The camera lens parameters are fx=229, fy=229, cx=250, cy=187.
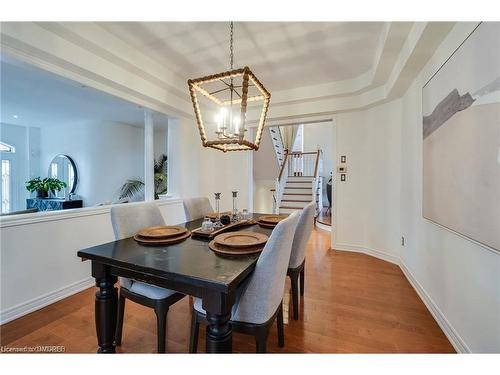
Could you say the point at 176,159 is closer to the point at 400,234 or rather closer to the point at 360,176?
the point at 360,176

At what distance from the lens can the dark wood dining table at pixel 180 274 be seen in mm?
1056

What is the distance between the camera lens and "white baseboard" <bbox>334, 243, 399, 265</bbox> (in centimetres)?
315

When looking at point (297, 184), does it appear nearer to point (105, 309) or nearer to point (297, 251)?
point (297, 251)

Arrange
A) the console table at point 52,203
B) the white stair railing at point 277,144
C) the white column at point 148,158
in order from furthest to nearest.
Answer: the white stair railing at point 277,144
the console table at point 52,203
the white column at point 148,158

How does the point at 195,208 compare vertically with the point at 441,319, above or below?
above

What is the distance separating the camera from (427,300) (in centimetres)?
209

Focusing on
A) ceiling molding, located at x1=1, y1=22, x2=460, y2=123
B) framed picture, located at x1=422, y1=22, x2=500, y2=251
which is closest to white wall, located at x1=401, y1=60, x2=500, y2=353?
framed picture, located at x1=422, y1=22, x2=500, y2=251

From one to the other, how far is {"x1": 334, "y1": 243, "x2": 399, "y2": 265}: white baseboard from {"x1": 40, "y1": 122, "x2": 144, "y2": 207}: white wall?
457 cm

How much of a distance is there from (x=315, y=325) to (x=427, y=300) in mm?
1130

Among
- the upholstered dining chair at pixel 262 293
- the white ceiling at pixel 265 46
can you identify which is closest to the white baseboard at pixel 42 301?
the upholstered dining chair at pixel 262 293

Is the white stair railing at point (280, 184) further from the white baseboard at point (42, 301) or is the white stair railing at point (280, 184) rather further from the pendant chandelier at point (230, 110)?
the white baseboard at point (42, 301)

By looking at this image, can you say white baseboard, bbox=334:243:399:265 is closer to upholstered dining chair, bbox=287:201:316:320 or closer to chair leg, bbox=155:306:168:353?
upholstered dining chair, bbox=287:201:316:320

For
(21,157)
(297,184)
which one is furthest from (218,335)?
(21,157)

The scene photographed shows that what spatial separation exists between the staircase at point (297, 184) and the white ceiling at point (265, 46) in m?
3.45
